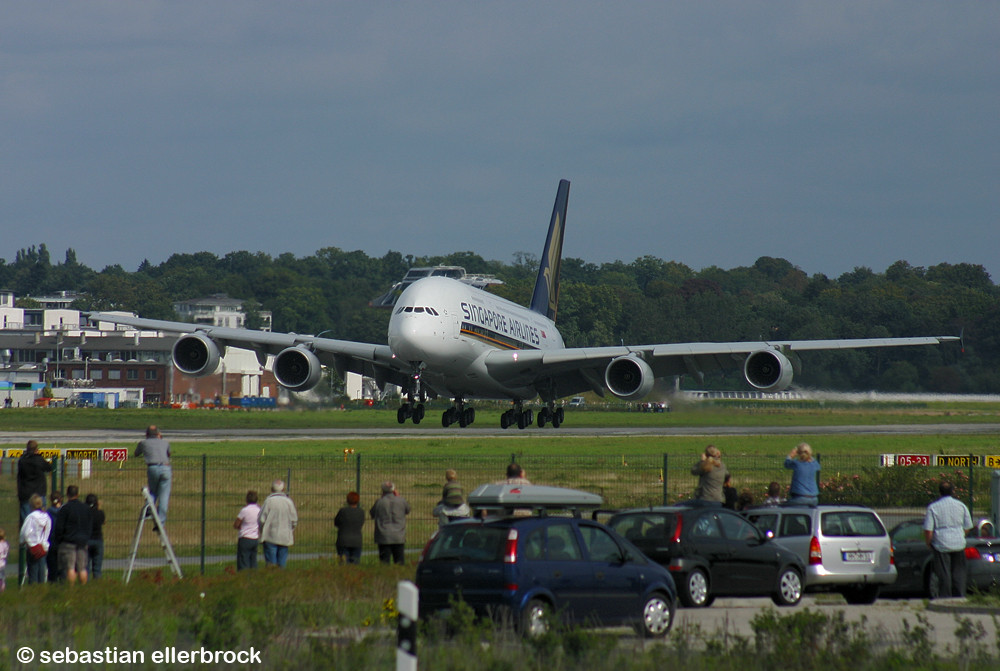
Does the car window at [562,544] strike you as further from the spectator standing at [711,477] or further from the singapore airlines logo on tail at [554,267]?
the singapore airlines logo on tail at [554,267]

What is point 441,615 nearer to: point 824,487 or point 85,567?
point 85,567

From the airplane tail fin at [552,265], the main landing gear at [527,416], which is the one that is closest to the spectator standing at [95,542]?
the main landing gear at [527,416]

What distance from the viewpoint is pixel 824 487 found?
105 ft

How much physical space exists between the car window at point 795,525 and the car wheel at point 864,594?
1154 mm

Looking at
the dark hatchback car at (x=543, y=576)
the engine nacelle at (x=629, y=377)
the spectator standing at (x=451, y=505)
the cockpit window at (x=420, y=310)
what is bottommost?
the dark hatchback car at (x=543, y=576)

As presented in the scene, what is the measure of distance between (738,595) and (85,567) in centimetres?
986

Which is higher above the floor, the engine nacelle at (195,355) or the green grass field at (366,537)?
the engine nacelle at (195,355)

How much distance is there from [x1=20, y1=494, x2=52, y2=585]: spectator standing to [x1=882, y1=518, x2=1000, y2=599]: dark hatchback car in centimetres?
1333

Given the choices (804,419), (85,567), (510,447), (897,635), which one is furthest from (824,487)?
(804,419)

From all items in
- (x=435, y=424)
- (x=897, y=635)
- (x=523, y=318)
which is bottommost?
(x=897, y=635)

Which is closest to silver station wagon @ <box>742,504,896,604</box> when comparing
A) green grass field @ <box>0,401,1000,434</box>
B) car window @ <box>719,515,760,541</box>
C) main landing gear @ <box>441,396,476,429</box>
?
car window @ <box>719,515,760,541</box>

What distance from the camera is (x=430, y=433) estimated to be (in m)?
51.6

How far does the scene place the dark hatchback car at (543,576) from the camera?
47.2 feet

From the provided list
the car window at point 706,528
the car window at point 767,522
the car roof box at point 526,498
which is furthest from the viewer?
the car window at point 767,522
